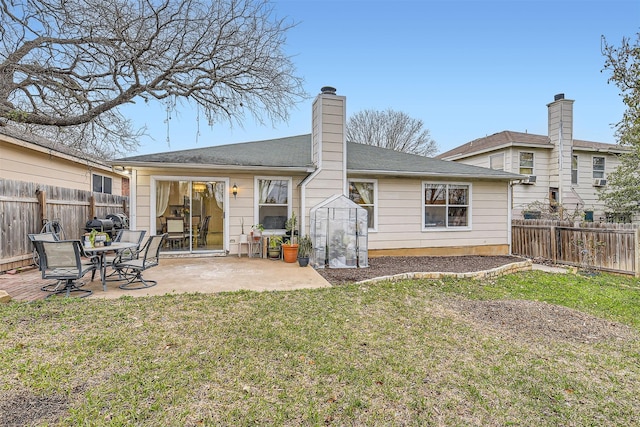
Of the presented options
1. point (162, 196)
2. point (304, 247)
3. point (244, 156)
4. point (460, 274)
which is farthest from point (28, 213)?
point (460, 274)

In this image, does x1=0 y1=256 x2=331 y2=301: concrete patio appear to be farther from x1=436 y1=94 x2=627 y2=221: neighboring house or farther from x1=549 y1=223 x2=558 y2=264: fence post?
x1=436 y1=94 x2=627 y2=221: neighboring house

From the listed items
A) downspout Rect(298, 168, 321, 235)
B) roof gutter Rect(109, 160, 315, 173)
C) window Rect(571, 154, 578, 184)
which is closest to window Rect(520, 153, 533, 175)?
window Rect(571, 154, 578, 184)

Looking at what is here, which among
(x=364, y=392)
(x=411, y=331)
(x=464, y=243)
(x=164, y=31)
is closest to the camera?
(x=364, y=392)

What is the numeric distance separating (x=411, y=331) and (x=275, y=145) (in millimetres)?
8466

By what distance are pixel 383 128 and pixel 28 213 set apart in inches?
913

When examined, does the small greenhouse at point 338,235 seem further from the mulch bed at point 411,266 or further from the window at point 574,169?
the window at point 574,169

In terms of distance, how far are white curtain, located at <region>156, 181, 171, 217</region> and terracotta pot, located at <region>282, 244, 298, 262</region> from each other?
3.47 metres

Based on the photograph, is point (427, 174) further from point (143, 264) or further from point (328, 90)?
point (143, 264)

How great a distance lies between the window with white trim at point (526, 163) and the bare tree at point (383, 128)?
40.0 ft

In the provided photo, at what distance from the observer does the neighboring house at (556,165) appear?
13531 mm

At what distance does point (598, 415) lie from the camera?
2373 mm

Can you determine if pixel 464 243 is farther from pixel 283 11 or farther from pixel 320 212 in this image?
pixel 283 11

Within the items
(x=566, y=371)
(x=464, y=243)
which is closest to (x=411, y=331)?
(x=566, y=371)

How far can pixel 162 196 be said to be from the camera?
860cm
